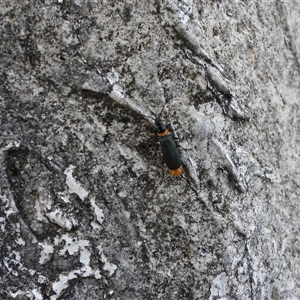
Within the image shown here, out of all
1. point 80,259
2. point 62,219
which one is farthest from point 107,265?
point 62,219

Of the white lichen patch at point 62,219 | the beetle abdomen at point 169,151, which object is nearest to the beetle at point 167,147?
the beetle abdomen at point 169,151

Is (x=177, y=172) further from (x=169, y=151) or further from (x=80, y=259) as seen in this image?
(x=80, y=259)

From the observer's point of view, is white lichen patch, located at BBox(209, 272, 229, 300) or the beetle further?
white lichen patch, located at BBox(209, 272, 229, 300)

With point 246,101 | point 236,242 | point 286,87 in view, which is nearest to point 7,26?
point 246,101

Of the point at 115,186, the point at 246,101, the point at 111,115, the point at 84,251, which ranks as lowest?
the point at 84,251

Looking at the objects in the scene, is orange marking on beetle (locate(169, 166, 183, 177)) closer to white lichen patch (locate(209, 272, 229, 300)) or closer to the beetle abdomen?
the beetle abdomen

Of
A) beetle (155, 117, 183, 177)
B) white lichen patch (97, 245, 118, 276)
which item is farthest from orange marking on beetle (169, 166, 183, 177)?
white lichen patch (97, 245, 118, 276)

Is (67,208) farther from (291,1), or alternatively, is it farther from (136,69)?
(291,1)
